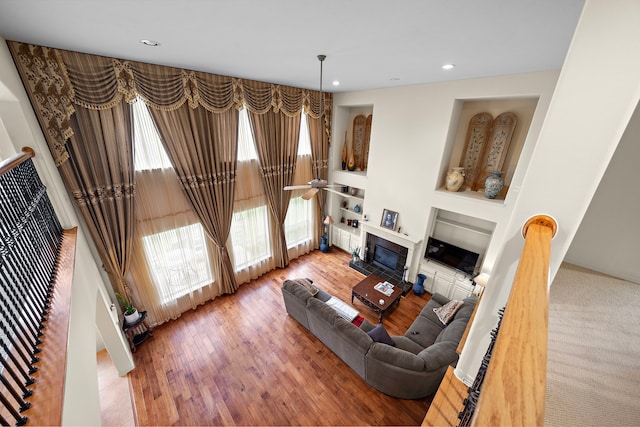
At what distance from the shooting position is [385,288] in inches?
181

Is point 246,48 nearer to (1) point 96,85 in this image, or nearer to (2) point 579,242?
(1) point 96,85

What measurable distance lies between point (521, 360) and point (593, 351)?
6.04 feet

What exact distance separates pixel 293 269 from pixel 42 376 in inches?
183

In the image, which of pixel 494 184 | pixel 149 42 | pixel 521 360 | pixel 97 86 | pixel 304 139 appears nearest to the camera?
pixel 521 360

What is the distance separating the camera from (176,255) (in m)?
3.96

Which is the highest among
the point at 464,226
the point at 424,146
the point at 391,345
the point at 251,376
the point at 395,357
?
the point at 424,146

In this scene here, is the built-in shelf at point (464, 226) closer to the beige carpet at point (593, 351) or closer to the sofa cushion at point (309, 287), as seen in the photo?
the beige carpet at point (593, 351)

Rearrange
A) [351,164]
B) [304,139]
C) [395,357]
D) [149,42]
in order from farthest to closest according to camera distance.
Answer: [351,164], [304,139], [395,357], [149,42]

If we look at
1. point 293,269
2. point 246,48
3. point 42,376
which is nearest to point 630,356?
point 42,376

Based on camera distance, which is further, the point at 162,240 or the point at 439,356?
the point at 162,240

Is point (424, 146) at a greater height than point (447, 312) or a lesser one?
greater

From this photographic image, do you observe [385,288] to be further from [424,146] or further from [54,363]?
[54,363]

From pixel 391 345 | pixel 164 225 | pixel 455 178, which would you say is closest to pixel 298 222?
pixel 164 225

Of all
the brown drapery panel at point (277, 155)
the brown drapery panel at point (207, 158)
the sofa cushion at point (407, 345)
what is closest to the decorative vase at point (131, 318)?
the brown drapery panel at point (207, 158)
